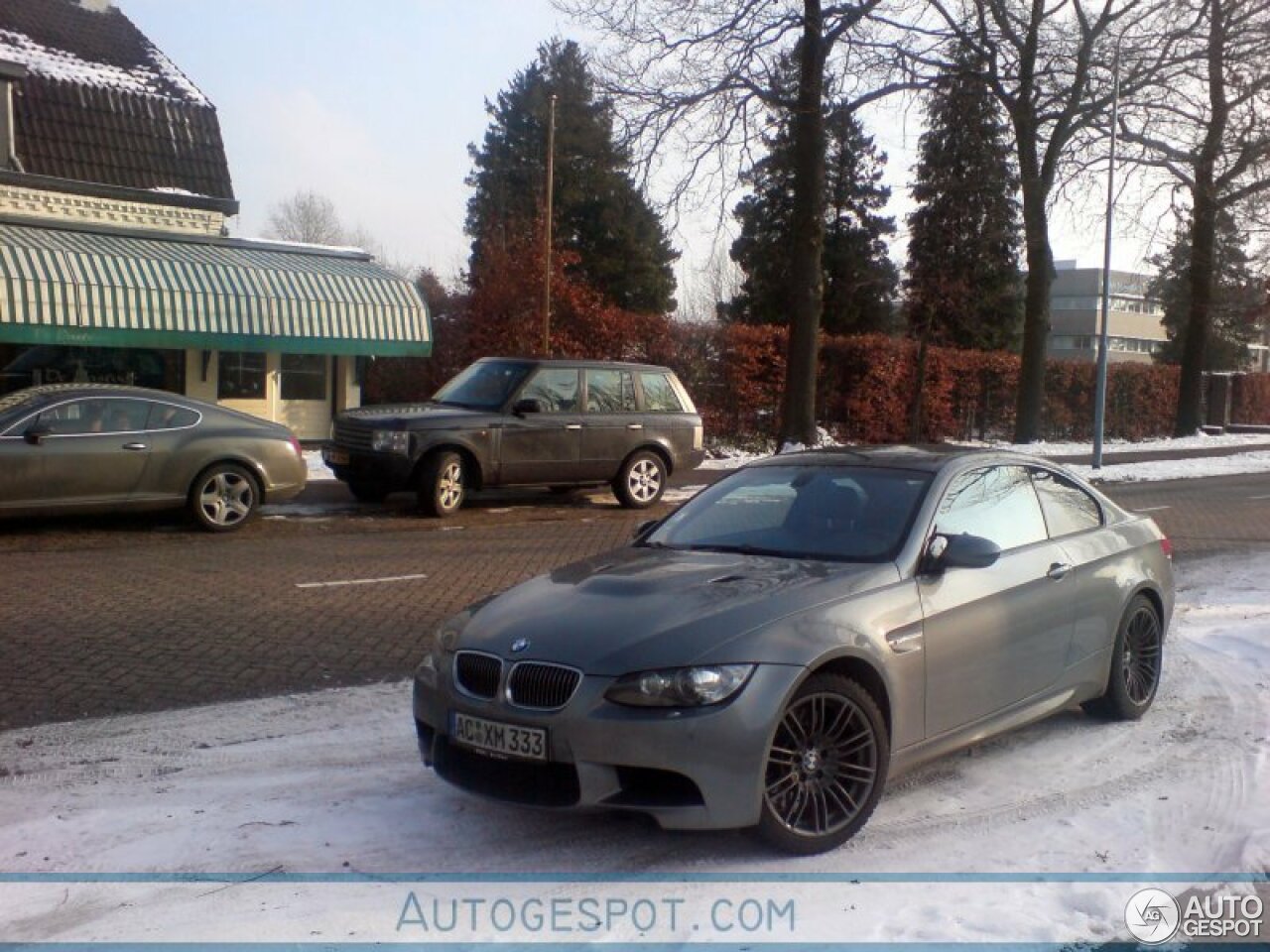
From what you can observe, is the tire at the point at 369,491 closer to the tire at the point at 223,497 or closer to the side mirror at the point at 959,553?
the tire at the point at 223,497

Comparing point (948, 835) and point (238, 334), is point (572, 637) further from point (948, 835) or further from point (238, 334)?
point (238, 334)

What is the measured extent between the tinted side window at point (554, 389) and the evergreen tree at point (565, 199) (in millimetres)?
24284

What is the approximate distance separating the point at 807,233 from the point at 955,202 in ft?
30.4

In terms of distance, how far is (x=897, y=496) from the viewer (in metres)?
5.86

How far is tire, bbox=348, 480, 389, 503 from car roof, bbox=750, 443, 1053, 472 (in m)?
9.44

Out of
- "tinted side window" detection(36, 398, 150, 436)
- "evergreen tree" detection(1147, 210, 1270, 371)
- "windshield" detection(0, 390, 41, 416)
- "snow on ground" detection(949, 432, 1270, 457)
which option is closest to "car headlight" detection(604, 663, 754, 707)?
"tinted side window" detection(36, 398, 150, 436)

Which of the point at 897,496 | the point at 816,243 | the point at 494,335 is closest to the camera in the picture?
the point at 897,496

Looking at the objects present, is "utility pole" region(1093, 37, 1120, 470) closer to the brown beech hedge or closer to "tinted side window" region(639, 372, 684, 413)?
the brown beech hedge

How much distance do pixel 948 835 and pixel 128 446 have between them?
10267 millimetres

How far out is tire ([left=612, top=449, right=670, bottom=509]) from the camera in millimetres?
17219

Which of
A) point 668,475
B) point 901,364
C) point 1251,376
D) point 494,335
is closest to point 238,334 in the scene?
point 494,335

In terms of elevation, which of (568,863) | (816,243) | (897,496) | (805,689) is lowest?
(568,863)

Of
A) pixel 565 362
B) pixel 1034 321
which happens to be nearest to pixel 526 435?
pixel 565 362

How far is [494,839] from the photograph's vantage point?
497cm
